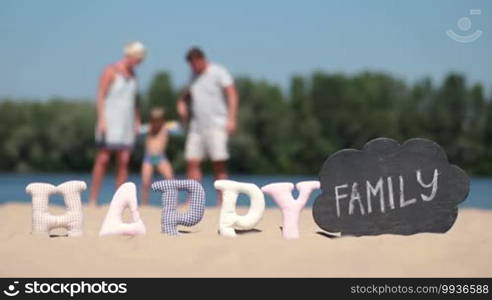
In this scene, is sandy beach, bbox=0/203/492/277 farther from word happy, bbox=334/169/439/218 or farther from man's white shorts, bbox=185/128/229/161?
man's white shorts, bbox=185/128/229/161

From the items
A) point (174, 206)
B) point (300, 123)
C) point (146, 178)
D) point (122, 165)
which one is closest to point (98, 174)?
point (122, 165)

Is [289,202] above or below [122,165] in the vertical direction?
above

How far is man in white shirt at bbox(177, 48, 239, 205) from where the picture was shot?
23.5 feet

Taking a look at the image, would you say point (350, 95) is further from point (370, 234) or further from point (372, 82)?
point (370, 234)

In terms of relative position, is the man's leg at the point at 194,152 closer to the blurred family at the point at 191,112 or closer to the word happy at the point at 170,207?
the blurred family at the point at 191,112

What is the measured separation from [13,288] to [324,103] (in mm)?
29096

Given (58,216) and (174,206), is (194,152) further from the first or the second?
(58,216)

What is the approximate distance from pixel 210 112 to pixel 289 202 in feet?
8.63

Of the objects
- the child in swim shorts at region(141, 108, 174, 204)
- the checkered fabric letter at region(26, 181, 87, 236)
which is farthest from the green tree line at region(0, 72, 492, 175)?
the checkered fabric letter at region(26, 181, 87, 236)

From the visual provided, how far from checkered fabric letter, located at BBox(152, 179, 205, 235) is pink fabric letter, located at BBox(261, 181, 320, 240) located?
42cm

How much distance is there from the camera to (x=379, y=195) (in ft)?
15.3

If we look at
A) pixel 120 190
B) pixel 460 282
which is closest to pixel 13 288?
pixel 120 190

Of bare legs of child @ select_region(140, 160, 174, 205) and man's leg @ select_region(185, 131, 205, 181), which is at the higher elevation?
man's leg @ select_region(185, 131, 205, 181)

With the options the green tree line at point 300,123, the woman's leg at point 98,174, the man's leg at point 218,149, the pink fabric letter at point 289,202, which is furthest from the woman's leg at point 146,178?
the green tree line at point 300,123
